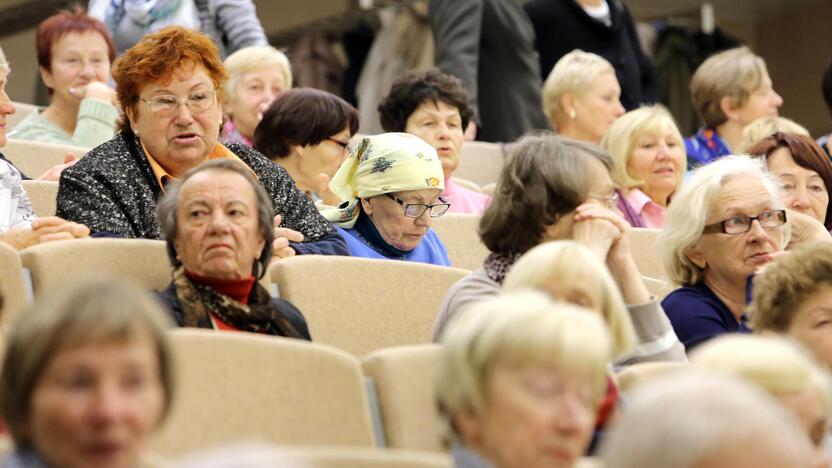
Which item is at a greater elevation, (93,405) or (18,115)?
(93,405)

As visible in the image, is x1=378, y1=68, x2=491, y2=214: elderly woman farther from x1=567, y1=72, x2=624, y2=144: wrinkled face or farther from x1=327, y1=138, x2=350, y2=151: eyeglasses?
x1=567, y1=72, x2=624, y2=144: wrinkled face

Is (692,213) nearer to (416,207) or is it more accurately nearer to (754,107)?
(416,207)

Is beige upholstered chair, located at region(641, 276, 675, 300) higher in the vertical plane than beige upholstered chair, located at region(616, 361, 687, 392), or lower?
lower

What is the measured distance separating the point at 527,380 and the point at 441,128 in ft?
10.1

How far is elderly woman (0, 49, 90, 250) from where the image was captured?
3342 mm

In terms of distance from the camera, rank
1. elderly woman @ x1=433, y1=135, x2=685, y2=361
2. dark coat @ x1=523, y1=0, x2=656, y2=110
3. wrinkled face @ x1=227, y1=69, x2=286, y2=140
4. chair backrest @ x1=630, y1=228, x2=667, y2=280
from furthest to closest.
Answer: dark coat @ x1=523, y1=0, x2=656, y2=110 → wrinkled face @ x1=227, y1=69, x2=286, y2=140 → chair backrest @ x1=630, y1=228, x2=667, y2=280 → elderly woman @ x1=433, y1=135, x2=685, y2=361

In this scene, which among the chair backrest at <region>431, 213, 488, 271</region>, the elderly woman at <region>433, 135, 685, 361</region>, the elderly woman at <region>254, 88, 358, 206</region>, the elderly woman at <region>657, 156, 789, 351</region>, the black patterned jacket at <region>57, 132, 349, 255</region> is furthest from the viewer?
the elderly woman at <region>254, 88, 358, 206</region>

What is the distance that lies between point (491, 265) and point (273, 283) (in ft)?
1.56

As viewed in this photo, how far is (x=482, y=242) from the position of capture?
11.0 feet

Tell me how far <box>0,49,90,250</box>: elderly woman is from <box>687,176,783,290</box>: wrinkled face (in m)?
1.54

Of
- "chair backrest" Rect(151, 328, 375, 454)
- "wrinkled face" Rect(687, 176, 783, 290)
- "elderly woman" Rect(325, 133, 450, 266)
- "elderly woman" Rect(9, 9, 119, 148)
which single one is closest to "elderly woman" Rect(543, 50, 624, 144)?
"elderly woman" Rect(9, 9, 119, 148)

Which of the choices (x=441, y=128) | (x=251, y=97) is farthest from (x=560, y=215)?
(x=251, y=97)

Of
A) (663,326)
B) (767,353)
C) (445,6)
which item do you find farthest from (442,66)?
(767,353)

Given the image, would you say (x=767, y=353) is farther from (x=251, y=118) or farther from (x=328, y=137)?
(x=251, y=118)
